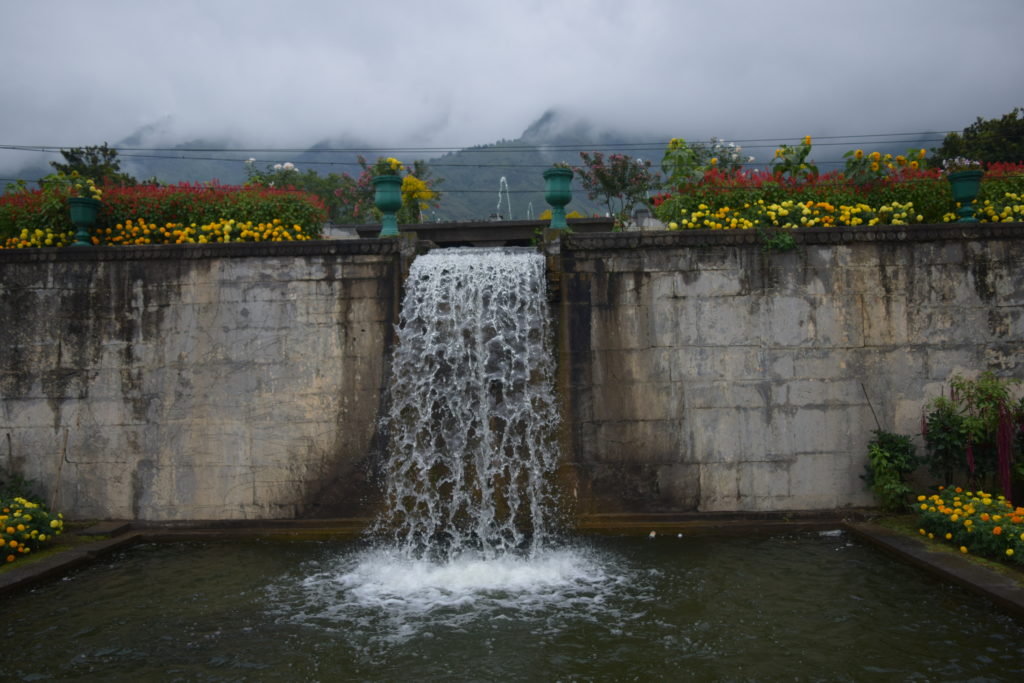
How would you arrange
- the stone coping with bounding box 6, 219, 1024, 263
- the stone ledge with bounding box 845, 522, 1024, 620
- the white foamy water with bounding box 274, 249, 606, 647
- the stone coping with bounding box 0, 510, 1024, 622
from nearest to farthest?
the stone ledge with bounding box 845, 522, 1024, 620
the stone coping with bounding box 0, 510, 1024, 622
the white foamy water with bounding box 274, 249, 606, 647
the stone coping with bounding box 6, 219, 1024, 263

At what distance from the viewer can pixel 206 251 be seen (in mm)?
7750

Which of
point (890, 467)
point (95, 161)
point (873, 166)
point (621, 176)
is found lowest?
point (890, 467)

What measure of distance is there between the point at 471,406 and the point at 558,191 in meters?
2.55

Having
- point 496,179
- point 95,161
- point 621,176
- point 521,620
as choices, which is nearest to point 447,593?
point 521,620

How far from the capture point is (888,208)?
793cm

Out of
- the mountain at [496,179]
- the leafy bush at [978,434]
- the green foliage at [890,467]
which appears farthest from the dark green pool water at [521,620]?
the mountain at [496,179]

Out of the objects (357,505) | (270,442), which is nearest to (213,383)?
(270,442)

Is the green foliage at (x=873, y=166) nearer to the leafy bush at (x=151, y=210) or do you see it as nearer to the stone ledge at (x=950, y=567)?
the stone ledge at (x=950, y=567)

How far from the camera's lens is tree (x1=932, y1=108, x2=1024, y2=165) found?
62.0 feet

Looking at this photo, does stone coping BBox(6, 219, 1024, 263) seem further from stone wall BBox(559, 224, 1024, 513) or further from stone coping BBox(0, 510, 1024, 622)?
stone coping BBox(0, 510, 1024, 622)

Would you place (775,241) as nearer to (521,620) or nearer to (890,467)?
(890,467)

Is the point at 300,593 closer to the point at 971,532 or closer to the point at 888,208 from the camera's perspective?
the point at 971,532

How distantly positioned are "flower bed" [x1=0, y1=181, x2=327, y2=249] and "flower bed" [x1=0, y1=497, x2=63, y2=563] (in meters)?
3.07

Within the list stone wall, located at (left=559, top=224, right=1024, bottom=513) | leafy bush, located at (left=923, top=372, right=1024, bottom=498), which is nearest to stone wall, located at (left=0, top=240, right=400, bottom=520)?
stone wall, located at (left=559, top=224, right=1024, bottom=513)
